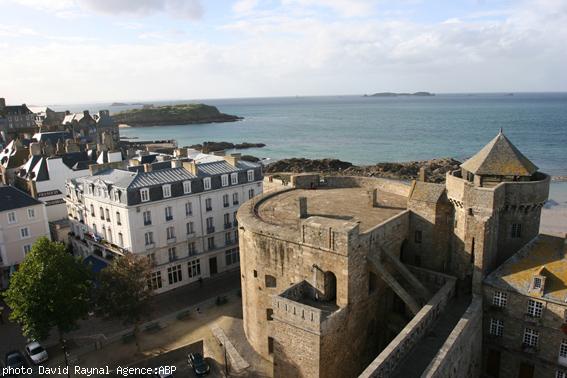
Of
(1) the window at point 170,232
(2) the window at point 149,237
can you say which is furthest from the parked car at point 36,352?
(1) the window at point 170,232

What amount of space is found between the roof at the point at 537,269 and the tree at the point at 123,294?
20904 mm

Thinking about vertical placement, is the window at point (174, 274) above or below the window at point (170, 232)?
below

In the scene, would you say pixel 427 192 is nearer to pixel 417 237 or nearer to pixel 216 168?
pixel 417 237

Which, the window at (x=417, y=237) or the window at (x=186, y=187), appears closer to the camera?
the window at (x=417, y=237)

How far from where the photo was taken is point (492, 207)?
77.3ft

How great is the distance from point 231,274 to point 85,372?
16.0 m

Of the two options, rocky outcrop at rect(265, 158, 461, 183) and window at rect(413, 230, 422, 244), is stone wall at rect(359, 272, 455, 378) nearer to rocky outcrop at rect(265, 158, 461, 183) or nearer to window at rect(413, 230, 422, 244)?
window at rect(413, 230, 422, 244)

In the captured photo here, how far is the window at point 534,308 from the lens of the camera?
71.2 ft

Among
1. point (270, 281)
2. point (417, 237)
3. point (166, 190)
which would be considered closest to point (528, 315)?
point (417, 237)

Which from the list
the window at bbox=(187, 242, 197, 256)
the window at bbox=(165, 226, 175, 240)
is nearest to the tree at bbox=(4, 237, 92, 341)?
the window at bbox=(165, 226, 175, 240)

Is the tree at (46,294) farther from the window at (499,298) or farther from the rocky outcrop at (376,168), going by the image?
the rocky outcrop at (376,168)

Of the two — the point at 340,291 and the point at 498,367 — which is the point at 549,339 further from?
the point at 340,291

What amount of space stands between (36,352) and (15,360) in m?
1.18

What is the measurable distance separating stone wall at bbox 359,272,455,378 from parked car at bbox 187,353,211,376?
39.6ft
